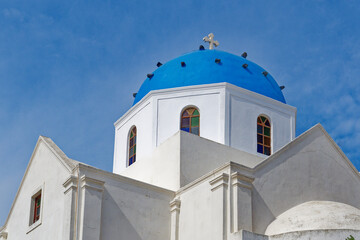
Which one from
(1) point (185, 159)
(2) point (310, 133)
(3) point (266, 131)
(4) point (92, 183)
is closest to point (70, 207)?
(4) point (92, 183)

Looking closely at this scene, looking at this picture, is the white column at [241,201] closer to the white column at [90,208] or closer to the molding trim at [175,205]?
the molding trim at [175,205]

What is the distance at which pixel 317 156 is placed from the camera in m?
18.9

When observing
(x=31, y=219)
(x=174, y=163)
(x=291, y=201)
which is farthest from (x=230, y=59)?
(x=31, y=219)

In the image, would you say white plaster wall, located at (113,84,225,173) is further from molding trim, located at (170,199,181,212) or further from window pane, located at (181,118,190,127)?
molding trim, located at (170,199,181,212)

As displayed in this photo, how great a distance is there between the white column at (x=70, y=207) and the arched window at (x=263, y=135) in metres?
6.94

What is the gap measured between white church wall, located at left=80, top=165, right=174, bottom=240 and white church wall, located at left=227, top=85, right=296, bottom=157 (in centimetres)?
389

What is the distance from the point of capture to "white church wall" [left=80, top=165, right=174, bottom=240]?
57.2ft

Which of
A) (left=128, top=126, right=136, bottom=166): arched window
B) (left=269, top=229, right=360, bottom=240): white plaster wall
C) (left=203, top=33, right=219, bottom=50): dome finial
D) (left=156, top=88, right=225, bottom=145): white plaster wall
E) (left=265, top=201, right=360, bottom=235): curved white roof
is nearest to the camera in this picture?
(left=269, top=229, right=360, bottom=240): white plaster wall

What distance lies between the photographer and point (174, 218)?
60.0ft

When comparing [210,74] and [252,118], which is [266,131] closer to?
[252,118]

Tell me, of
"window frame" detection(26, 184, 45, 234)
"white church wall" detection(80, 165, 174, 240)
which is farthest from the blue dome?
"window frame" detection(26, 184, 45, 234)

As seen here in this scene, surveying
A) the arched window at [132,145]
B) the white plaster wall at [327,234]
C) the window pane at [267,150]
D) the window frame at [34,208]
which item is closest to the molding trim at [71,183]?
the window frame at [34,208]

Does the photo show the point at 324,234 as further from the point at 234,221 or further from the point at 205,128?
the point at 205,128

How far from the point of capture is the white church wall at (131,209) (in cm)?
1744
